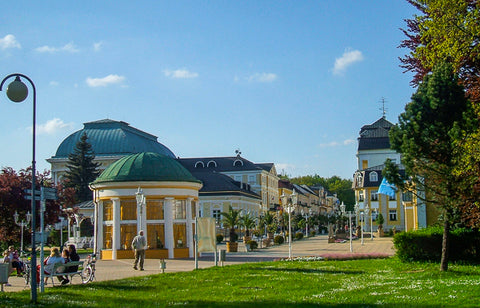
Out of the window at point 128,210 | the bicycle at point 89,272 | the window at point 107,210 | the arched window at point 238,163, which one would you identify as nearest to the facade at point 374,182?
the arched window at point 238,163

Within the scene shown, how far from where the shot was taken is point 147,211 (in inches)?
1471

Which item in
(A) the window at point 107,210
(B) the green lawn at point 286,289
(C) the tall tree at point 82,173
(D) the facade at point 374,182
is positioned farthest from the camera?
(C) the tall tree at point 82,173

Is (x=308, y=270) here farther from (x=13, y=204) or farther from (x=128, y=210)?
(x=13, y=204)

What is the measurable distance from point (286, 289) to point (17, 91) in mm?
8534

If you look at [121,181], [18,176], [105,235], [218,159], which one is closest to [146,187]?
[121,181]

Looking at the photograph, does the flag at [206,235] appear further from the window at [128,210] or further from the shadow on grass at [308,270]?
the window at [128,210]

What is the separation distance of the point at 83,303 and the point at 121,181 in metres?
22.8

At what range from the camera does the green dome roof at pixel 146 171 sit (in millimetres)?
37344

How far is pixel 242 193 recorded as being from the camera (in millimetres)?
90375

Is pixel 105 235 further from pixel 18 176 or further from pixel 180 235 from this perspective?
pixel 18 176

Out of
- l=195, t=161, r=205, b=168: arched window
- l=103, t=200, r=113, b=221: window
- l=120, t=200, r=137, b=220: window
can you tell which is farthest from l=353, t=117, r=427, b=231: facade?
l=103, t=200, r=113, b=221: window

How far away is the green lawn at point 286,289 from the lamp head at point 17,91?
4.77 meters

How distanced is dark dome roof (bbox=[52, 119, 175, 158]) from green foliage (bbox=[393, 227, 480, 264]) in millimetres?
85977

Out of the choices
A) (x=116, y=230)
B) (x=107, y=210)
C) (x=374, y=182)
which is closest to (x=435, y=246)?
(x=116, y=230)
